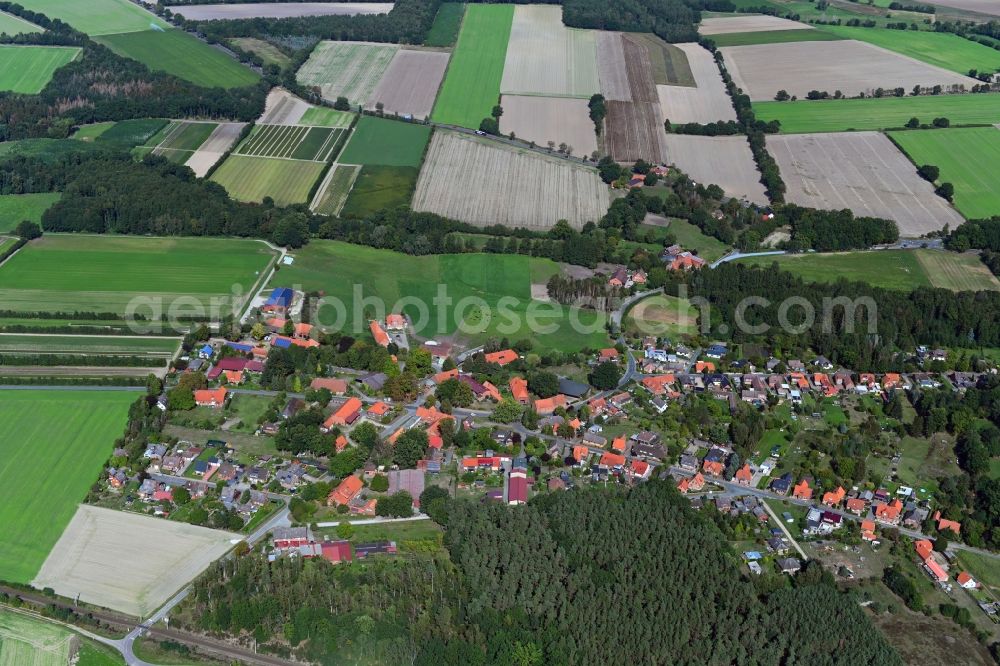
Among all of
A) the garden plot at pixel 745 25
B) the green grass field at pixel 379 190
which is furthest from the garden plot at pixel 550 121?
the garden plot at pixel 745 25

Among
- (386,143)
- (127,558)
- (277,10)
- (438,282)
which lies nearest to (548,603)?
(127,558)

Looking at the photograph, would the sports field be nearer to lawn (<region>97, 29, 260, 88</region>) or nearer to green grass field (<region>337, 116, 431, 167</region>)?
green grass field (<region>337, 116, 431, 167</region>)

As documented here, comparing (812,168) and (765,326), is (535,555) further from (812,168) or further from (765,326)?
(812,168)

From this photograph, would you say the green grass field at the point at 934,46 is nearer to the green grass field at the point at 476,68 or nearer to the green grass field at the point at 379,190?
the green grass field at the point at 476,68

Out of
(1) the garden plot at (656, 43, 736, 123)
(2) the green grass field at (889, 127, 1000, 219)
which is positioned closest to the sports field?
(1) the garden plot at (656, 43, 736, 123)

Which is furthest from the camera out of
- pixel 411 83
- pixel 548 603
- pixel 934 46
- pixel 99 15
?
pixel 99 15

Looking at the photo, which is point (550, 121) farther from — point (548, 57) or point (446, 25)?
point (446, 25)
